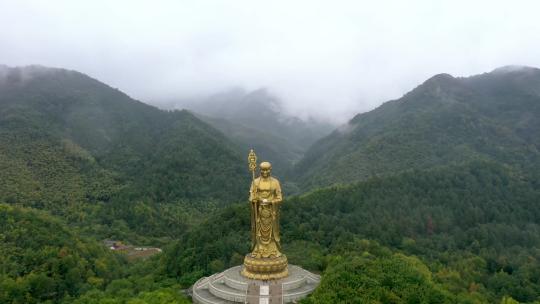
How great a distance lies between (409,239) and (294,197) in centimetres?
920

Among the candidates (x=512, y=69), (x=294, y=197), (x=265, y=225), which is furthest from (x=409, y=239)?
(x=512, y=69)

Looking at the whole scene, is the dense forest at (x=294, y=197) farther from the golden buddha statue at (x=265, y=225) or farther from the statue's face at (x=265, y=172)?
the statue's face at (x=265, y=172)

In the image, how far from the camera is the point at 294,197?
42.3 m

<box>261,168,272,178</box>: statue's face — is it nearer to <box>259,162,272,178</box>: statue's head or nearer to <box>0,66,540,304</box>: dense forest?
<box>259,162,272,178</box>: statue's head

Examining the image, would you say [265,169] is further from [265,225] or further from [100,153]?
[100,153]

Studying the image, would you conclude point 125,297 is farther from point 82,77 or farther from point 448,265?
point 82,77

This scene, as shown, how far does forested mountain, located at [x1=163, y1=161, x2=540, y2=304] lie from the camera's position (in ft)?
73.7

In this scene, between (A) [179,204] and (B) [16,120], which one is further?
(B) [16,120]

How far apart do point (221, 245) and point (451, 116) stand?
50927 mm

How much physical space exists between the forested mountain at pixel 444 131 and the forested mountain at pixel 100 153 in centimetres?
1331

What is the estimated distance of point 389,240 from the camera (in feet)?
119

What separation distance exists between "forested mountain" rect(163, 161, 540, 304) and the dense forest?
0.11 metres

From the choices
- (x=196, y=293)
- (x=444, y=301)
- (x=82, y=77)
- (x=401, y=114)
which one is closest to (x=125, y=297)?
(x=196, y=293)

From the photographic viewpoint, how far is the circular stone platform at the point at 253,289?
68.6ft
